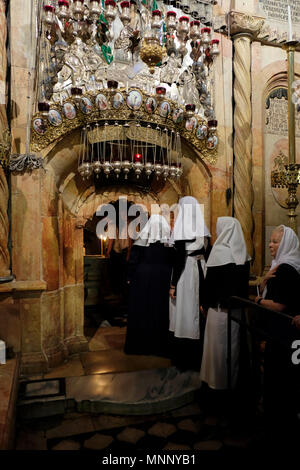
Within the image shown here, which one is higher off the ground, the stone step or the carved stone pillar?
the carved stone pillar

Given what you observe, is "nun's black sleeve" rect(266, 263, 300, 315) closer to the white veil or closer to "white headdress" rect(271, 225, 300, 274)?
"white headdress" rect(271, 225, 300, 274)

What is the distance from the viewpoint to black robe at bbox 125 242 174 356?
15.6 ft

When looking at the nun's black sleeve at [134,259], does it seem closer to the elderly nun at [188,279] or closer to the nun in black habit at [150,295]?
the nun in black habit at [150,295]

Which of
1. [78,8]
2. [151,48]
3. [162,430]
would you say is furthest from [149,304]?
[78,8]

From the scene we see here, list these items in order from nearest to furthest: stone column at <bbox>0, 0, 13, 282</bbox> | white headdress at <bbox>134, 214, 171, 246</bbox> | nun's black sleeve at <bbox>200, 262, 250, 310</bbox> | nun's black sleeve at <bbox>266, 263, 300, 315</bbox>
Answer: nun's black sleeve at <bbox>266, 263, 300, 315</bbox>, nun's black sleeve at <bbox>200, 262, 250, 310</bbox>, stone column at <bbox>0, 0, 13, 282</bbox>, white headdress at <bbox>134, 214, 171, 246</bbox>

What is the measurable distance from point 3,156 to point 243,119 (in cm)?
344

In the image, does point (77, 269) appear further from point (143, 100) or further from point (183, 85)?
point (183, 85)

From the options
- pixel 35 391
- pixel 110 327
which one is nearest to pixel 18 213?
pixel 35 391

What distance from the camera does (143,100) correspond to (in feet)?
15.0

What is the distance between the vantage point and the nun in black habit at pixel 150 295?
477 cm

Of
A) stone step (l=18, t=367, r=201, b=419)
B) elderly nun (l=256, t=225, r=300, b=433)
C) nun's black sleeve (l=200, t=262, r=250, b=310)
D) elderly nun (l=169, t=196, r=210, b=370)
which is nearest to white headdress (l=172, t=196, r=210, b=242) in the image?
elderly nun (l=169, t=196, r=210, b=370)

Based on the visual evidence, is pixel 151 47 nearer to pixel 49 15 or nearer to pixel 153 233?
pixel 49 15

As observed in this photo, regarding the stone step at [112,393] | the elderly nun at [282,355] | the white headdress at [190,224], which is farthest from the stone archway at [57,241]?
the elderly nun at [282,355]

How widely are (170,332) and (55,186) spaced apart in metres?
2.41
